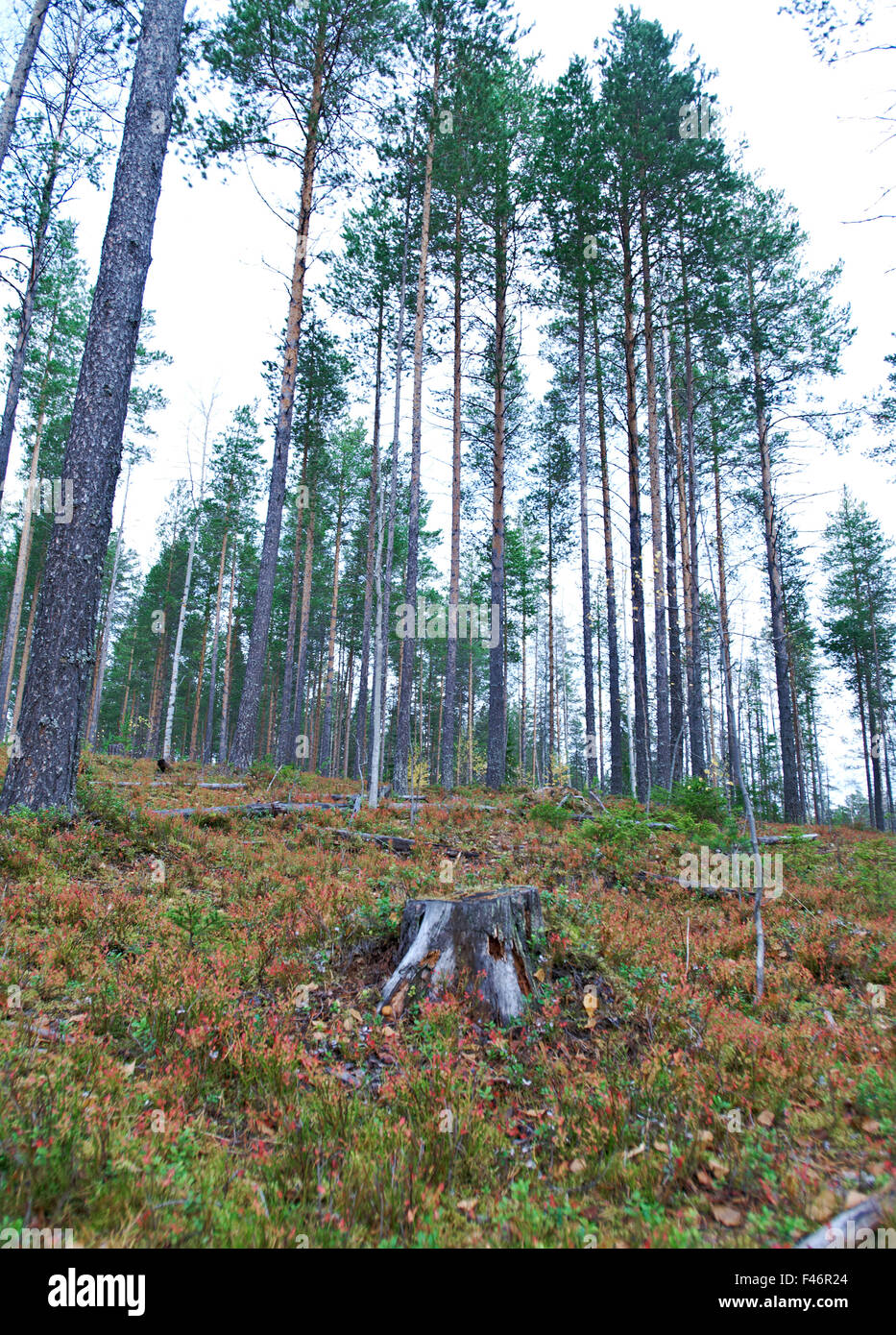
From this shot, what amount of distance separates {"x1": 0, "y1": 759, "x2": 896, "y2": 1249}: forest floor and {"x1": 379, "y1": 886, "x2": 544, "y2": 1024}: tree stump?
214 mm

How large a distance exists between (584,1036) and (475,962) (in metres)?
0.89

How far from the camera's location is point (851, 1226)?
2096 millimetres

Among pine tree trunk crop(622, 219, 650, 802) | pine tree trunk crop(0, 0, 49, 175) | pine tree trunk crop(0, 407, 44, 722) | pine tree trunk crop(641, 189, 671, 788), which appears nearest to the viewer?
pine tree trunk crop(0, 0, 49, 175)

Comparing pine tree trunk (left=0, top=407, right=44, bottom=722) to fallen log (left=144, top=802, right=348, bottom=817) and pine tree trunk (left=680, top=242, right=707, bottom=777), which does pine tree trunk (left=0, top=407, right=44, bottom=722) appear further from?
pine tree trunk (left=680, top=242, right=707, bottom=777)

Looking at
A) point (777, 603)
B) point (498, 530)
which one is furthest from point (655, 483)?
point (777, 603)

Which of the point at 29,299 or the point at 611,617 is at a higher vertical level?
the point at 29,299

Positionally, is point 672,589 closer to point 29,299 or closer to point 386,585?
point 386,585

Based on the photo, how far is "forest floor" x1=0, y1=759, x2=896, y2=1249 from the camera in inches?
87.1

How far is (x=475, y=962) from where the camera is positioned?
4.36 m

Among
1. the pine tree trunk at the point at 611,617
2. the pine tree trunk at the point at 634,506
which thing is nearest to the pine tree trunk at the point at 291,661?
the pine tree trunk at the point at 611,617

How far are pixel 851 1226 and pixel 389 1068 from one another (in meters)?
2.31

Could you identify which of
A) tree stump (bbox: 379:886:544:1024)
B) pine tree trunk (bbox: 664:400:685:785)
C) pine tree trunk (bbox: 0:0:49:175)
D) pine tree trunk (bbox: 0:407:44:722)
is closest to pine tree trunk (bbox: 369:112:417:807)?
tree stump (bbox: 379:886:544:1024)
